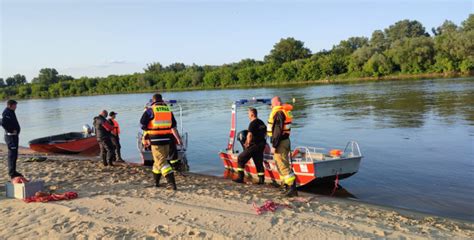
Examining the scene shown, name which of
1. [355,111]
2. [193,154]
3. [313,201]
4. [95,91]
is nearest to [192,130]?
[193,154]

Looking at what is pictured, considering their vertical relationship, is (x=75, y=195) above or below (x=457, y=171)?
above

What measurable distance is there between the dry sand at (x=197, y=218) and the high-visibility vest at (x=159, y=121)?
1259 millimetres

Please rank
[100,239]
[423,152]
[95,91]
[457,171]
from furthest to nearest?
[95,91] < [423,152] < [457,171] < [100,239]

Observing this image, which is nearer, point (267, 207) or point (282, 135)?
point (267, 207)

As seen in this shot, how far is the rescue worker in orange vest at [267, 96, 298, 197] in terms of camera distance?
28.7ft

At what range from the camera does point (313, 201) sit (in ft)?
28.6

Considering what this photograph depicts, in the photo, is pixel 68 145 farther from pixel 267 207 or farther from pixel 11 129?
pixel 267 207

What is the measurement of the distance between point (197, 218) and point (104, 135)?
292 inches

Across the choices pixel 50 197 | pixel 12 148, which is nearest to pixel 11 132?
pixel 12 148

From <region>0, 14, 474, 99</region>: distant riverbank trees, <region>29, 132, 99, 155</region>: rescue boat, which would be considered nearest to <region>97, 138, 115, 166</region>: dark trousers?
<region>29, 132, 99, 155</region>: rescue boat

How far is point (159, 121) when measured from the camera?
345 inches

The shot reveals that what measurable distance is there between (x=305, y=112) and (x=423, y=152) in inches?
668

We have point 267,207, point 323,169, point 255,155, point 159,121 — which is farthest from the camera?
point 255,155

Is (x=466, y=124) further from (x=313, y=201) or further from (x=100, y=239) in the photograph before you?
(x=100, y=239)
